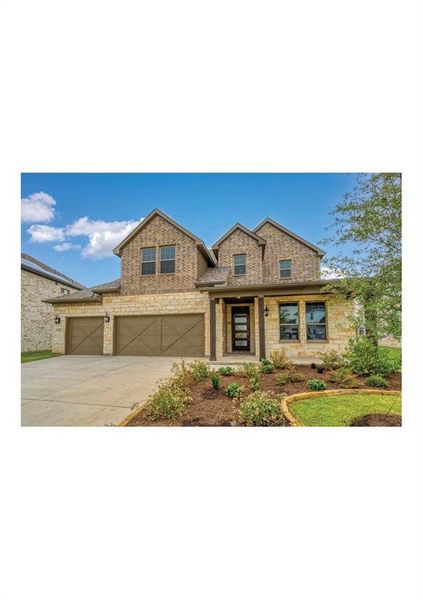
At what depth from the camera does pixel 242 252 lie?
11094mm

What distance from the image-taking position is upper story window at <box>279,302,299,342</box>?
850 cm

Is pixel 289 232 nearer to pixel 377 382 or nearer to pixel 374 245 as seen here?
pixel 374 245

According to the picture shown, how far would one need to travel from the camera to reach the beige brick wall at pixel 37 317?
998cm

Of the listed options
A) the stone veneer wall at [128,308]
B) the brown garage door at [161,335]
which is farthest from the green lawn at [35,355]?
the brown garage door at [161,335]

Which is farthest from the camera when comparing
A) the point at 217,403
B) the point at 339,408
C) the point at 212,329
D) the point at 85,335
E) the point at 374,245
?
the point at 85,335

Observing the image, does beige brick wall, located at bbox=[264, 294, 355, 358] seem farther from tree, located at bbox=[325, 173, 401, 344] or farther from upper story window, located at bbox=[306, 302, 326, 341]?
tree, located at bbox=[325, 173, 401, 344]

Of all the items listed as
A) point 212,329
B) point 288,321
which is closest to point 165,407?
point 212,329

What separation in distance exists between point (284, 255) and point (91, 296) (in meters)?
8.43

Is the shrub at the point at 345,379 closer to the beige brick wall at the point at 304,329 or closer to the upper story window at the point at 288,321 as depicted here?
the beige brick wall at the point at 304,329
